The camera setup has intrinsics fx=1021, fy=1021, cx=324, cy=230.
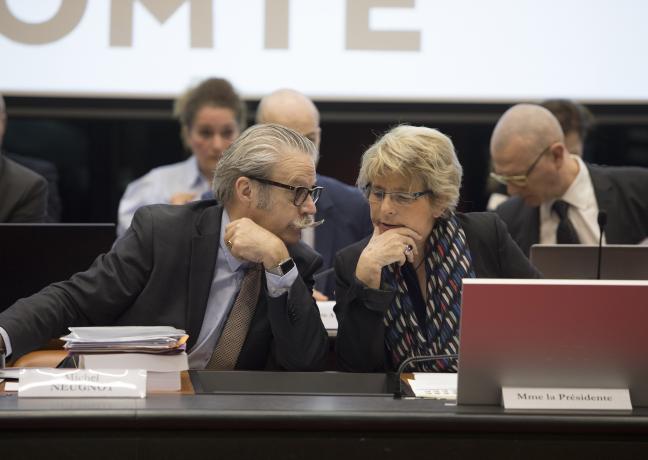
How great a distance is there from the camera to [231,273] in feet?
8.70

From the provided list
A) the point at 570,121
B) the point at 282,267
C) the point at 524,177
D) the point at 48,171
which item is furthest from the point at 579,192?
the point at 48,171

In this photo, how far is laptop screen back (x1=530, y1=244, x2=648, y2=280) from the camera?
→ 2895 mm

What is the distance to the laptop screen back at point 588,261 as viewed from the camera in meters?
2.89

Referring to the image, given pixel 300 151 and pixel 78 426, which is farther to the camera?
pixel 300 151

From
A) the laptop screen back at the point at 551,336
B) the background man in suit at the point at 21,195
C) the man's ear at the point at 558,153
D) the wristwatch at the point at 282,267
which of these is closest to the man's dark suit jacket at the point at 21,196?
the background man in suit at the point at 21,195

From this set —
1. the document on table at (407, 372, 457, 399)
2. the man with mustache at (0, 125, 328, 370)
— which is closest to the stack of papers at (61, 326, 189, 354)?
the man with mustache at (0, 125, 328, 370)

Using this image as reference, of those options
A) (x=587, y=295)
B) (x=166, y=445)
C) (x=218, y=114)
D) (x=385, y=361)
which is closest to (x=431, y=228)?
(x=385, y=361)

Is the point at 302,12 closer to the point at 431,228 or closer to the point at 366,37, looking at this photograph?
the point at 366,37

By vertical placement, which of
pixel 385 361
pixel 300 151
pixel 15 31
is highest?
pixel 15 31

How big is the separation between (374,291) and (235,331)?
37 centimetres

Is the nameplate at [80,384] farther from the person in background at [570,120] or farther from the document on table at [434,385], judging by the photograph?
the person in background at [570,120]

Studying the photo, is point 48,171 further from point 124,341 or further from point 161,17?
point 124,341

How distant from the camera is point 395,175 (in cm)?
270

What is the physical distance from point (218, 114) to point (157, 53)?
68cm
